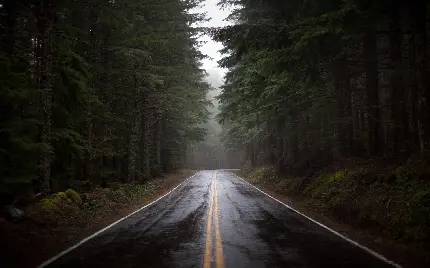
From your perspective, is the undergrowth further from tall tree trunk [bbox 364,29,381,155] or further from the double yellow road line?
tall tree trunk [bbox 364,29,381,155]

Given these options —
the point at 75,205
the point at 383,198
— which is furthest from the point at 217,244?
the point at 75,205

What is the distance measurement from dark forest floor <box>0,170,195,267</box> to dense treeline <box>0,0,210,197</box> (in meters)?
1.20

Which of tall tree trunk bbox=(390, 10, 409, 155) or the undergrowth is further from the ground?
tall tree trunk bbox=(390, 10, 409, 155)

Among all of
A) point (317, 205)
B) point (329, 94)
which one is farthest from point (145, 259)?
point (329, 94)

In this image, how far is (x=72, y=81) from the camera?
14508 mm

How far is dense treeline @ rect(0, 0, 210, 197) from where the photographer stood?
1126 centimetres

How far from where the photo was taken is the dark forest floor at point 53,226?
814cm

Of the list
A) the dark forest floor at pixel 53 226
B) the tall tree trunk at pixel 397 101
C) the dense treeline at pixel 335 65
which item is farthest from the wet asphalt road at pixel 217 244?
the tall tree trunk at pixel 397 101

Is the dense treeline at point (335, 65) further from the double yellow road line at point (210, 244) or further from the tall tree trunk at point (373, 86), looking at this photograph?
the double yellow road line at point (210, 244)

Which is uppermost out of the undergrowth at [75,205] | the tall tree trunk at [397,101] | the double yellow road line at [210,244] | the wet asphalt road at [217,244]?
the tall tree trunk at [397,101]

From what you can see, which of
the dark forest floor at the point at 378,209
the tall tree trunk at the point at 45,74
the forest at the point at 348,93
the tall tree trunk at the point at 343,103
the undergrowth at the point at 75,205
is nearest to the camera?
the dark forest floor at the point at 378,209

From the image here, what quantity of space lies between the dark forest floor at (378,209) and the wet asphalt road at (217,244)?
2.82 feet

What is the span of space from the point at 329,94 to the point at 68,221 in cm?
1440

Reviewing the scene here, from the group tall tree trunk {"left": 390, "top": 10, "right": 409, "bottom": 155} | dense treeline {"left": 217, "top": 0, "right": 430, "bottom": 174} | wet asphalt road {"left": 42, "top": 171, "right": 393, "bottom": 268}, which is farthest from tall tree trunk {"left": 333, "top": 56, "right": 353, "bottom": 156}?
wet asphalt road {"left": 42, "top": 171, "right": 393, "bottom": 268}
